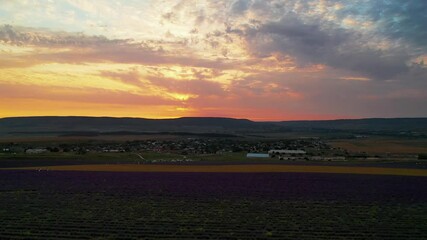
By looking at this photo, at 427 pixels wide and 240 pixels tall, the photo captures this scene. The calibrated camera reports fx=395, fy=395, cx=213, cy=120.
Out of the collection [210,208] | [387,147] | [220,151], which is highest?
[210,208]

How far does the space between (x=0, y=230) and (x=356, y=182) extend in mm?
35281

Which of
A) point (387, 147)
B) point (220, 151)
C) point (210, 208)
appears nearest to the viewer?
point (210, 208)

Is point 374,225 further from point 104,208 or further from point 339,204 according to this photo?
point 104,208

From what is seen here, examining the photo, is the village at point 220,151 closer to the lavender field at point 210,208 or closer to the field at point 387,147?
the field at point 387,147

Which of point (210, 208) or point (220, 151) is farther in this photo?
point (220, 151)

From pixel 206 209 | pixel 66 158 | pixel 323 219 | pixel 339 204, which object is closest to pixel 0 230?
pixel 206 209

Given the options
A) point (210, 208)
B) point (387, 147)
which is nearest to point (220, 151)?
point (387, 147)

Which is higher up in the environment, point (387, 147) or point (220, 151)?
point (387, 147)

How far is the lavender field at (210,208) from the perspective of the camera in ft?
66.7

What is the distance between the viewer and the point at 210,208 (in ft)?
88.8

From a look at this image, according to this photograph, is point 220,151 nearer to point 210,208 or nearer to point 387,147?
→ point 387,147

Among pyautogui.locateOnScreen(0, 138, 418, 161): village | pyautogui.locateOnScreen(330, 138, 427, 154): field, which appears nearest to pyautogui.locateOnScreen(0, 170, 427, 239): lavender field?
pyautogui.locateOnScreen(0, 138, 418, 161): village

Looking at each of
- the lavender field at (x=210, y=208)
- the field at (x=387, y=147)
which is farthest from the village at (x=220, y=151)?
the lavender field at (x=210, y=208)

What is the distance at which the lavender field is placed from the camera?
A: 20344 millimetres
